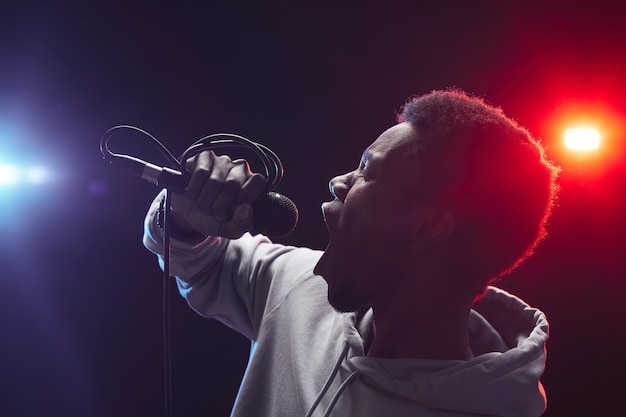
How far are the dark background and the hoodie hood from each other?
1.06 metres

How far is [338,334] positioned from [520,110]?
1276mm

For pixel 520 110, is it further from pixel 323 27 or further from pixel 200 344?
pixel 200 344

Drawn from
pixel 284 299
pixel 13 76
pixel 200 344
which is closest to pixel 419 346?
pixel 284 299

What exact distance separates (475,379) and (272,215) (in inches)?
18.8

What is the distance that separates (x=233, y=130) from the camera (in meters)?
2.08

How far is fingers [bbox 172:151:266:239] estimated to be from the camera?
3.22 ft

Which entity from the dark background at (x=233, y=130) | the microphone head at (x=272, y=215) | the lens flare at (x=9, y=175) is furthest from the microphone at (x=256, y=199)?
the lens flare at (x=9, y=175)

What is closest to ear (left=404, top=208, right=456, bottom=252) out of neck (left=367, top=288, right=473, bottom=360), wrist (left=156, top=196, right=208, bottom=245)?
neck (left=367, top=288, right=473, bottom=360)

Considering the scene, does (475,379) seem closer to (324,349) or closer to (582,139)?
(324,349)

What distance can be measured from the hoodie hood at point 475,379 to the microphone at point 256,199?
12.2 inches

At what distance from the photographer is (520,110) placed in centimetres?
202

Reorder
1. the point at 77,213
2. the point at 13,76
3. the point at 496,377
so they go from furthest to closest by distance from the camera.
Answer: the point at 77,213 < the point at 13,76 < the point at 496,377

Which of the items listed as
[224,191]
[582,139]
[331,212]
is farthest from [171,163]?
[582,139]

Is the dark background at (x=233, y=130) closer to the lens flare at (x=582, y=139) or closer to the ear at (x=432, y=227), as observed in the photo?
the lens flare at (x=582, y=139)
